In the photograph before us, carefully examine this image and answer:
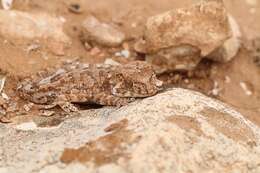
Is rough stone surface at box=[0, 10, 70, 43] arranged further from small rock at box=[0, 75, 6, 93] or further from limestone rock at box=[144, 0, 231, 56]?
limestone rock at box=[144, 0, 231, 56]

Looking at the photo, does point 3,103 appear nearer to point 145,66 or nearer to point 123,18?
point 145,66

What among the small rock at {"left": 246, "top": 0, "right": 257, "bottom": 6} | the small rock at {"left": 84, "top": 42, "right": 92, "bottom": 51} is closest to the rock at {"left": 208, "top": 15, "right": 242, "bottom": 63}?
the small rock at {"left": 246, "top": 0, "right": 257, "bottom": 6}

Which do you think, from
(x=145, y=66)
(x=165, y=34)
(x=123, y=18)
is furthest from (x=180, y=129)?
(x=123, y=18)

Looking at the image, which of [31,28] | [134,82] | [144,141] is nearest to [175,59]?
[134,82]

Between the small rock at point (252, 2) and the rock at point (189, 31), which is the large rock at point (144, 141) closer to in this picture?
the rock at point (189, 31)

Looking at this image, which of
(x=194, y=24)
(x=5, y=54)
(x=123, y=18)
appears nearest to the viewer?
(x=5, y=54)
